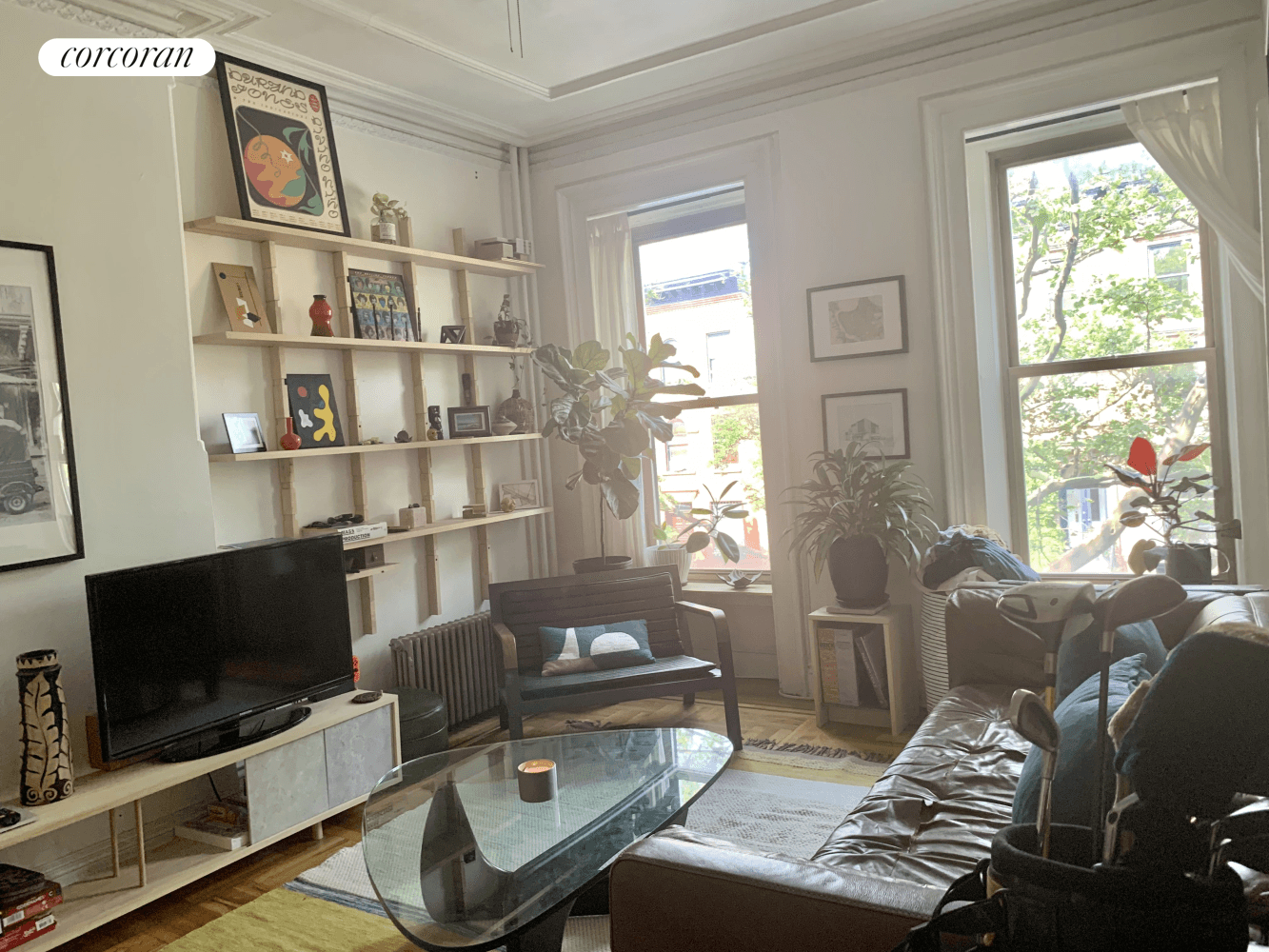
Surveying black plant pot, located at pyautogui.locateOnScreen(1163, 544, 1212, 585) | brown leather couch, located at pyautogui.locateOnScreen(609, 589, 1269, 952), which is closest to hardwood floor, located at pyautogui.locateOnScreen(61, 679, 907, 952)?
brown leather couch, located at pyautogui.locateOnScreen(609, 589, 1269, 952)

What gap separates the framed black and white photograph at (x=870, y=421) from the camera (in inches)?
168

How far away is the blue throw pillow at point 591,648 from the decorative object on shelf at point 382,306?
1613 millimetres

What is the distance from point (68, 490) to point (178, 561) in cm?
41

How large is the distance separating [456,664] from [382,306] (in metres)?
1.80

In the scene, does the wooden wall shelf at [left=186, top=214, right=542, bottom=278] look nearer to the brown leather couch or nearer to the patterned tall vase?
the patterned tall vase

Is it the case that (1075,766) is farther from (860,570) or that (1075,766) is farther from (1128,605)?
(860,570)

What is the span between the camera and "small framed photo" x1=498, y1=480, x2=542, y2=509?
5.01 metres

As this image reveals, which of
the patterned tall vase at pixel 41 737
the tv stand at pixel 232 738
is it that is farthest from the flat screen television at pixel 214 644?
the patterned tall vase at pixel 41 737

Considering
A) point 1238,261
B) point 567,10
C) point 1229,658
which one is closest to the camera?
point 1229,658

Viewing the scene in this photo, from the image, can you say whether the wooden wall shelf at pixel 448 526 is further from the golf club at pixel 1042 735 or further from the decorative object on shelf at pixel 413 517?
the golf club at pixel 1042 735

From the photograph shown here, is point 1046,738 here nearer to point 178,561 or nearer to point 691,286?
point 178,561

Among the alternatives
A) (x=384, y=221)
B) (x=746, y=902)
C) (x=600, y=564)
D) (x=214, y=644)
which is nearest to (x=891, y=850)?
(x=746, y=902)

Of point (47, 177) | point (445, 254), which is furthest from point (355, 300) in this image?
point (47, 177)

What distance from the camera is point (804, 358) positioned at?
14.8 ft
